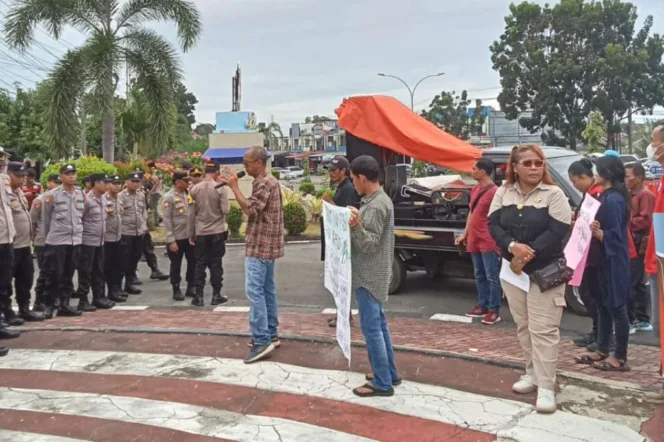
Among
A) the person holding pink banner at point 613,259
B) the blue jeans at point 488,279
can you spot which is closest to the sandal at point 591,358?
the person holding pink banner at point 613,259

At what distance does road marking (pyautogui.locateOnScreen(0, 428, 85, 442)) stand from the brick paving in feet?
8.38

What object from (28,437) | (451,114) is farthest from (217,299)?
(451,114)

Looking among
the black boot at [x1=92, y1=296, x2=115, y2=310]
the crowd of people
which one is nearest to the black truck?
the crowd of people

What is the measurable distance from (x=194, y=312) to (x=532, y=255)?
190 inches

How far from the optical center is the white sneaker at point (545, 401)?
167 inches

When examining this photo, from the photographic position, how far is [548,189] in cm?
432

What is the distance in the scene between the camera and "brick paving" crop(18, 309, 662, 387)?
17.3 feet

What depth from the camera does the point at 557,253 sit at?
14.1ft

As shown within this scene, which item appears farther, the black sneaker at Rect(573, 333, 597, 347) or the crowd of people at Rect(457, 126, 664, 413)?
the black sneaker at Rect(573, 333, 597, 347)

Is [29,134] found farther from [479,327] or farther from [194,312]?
[479,327]

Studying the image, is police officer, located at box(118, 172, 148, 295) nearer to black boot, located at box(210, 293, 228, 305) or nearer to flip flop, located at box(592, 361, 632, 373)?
black boot, located at box(210, 293, 228, 305)

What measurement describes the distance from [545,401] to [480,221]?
276cm

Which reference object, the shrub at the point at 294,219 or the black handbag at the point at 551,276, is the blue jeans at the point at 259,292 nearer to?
the black handbag at the point at 551,276

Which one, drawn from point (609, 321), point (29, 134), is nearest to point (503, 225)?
point (609, 321)
